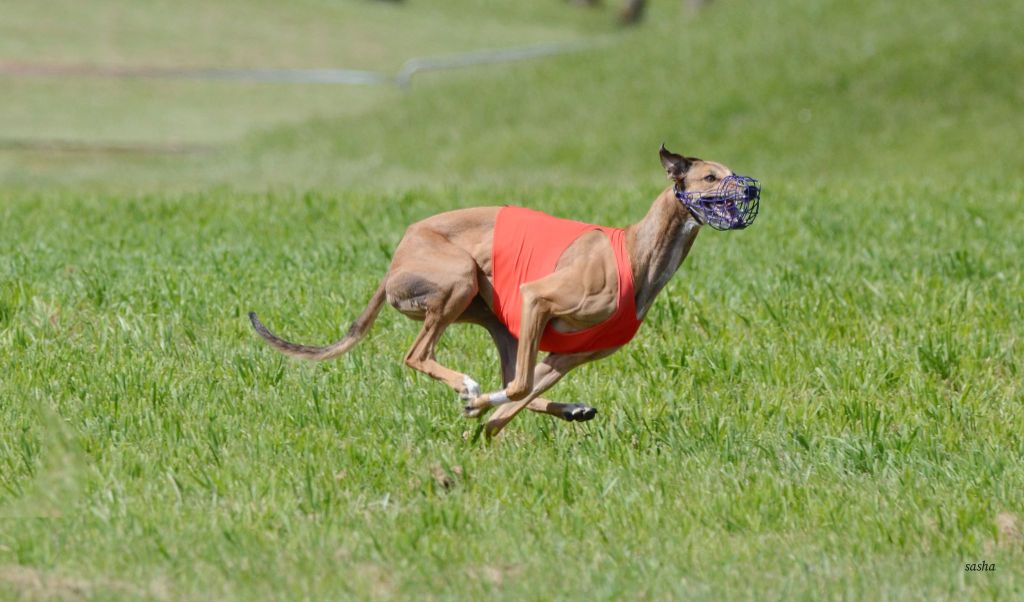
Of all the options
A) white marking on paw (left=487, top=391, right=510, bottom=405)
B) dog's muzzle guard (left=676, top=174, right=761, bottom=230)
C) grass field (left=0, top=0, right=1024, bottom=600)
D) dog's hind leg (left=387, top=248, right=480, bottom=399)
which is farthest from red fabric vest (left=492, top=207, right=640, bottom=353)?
grass field (left=0, top=0, right=1024, bottom=600)

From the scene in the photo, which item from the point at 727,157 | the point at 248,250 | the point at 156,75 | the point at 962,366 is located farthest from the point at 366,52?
the point at 962,366

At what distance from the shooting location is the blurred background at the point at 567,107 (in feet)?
70.8

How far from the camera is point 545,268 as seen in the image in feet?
20.5

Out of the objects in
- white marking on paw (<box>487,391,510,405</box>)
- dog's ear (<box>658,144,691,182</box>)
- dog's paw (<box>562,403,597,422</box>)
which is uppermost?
dog's ear (<box>658,144,691,182</box>)

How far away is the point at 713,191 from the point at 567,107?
19532mm

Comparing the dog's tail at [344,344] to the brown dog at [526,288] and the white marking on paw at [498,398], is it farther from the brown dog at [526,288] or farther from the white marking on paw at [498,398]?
the white marking on paw at [498,398]

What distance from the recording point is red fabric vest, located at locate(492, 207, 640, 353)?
242 inches

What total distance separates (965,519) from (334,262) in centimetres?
557

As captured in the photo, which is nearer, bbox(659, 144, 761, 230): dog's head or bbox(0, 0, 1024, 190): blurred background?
bbox(659, 144, 761, 230): dog's head

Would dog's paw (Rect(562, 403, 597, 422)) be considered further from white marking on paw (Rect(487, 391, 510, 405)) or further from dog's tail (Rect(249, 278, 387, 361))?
dog's tail (Rect(249, 278, 387, 361))

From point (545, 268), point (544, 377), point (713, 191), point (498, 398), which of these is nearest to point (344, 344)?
point (498, 398)

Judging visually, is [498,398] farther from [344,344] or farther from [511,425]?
[344,344]

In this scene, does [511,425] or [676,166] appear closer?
[676,166]

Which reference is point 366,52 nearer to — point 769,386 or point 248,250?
point 248,250
